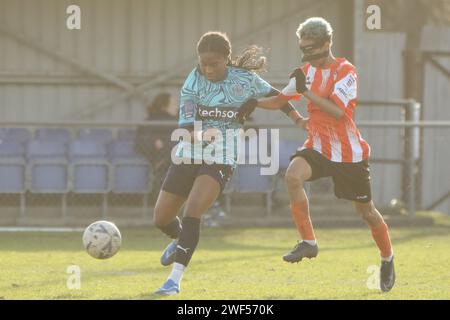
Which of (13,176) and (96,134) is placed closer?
(13,176)

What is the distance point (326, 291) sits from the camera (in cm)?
944

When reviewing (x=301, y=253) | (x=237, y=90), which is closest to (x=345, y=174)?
(x=301, y=253)

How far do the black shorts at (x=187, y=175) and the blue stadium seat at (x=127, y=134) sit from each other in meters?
8.00

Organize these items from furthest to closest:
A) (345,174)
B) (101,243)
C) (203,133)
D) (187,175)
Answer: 1. (101,243)
2. (345,174)
3. (187,175)
4. (203,133)

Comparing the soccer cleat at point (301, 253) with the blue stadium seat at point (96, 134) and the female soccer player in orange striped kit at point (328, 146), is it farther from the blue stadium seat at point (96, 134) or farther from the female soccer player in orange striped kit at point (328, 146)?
the blue stadium seat at point (96, 134)

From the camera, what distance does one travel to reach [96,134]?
1762 centimetres

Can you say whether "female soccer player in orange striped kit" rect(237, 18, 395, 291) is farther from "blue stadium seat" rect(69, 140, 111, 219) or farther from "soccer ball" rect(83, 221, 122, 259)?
"blue stadium seat" rect(69, 140, 111, 219)

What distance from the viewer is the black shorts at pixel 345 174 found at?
364 inches

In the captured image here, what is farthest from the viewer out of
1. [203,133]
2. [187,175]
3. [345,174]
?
[345,174]

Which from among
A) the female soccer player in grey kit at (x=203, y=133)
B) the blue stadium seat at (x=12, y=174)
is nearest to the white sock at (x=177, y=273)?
the female soccer player in grey kit at (x=203, y=133)

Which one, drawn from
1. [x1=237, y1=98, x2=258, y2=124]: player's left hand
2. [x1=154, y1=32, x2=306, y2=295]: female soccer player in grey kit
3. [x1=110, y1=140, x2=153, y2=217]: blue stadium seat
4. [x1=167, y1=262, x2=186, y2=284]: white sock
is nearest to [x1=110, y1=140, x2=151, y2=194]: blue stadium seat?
[x1=110, y1=140, x2=153, y2=217]: blue stadium seat

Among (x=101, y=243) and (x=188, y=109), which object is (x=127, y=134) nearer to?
(x=101, y=243)

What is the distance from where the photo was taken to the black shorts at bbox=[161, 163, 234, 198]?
29.8 feet

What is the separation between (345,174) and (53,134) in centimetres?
905
